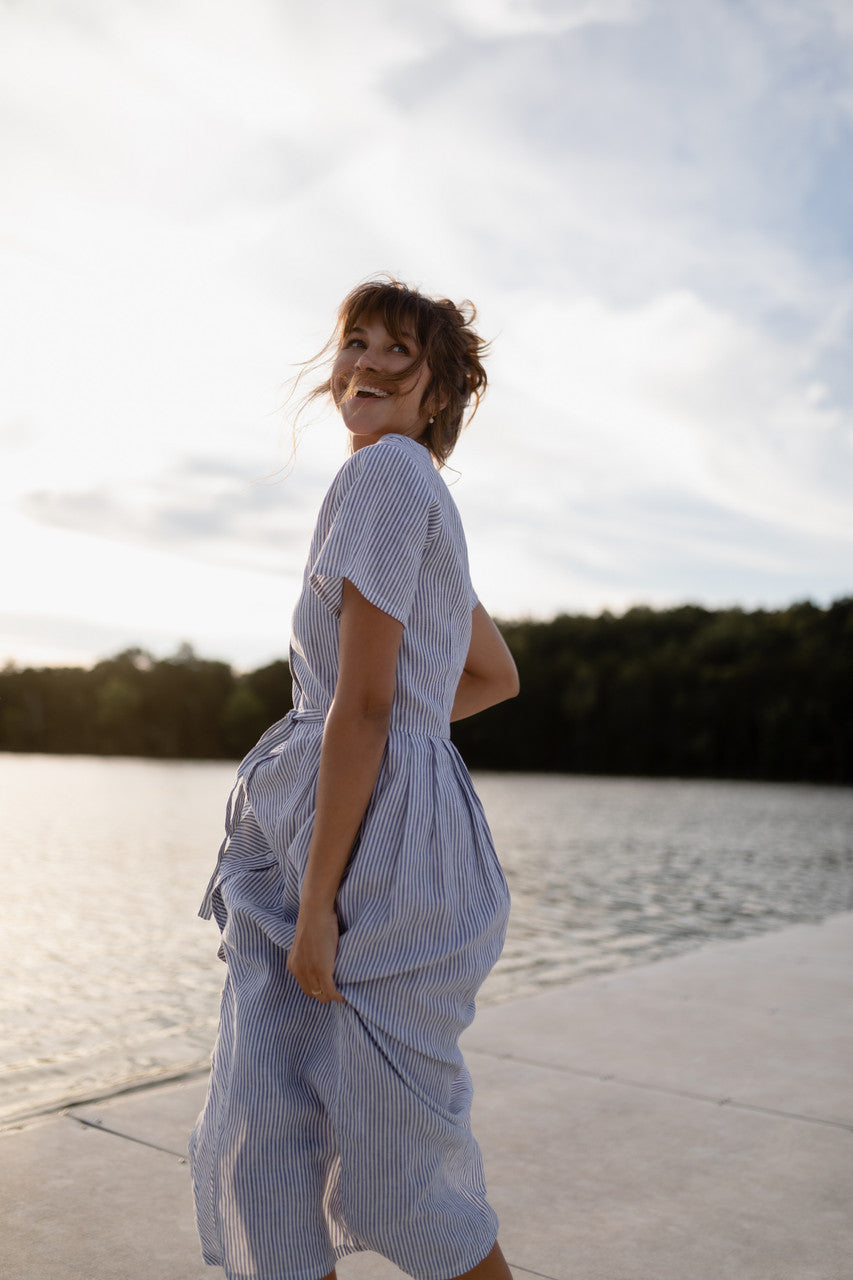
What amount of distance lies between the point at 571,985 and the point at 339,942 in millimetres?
4149

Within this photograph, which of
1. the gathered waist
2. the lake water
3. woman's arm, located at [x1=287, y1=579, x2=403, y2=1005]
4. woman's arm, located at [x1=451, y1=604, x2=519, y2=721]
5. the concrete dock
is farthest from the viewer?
the lake water

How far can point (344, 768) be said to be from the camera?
1629mm

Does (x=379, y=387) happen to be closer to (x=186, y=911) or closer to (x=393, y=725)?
(x=393, y=725)

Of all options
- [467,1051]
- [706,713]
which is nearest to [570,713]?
[706,713]

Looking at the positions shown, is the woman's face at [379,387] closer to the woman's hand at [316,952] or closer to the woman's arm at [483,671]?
the woman's arm at [483,671]

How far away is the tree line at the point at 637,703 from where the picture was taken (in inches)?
2165

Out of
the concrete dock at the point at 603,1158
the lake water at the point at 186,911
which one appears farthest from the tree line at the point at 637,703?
the concrete dock at the point at 603,1158

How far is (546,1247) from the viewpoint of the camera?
2.71 metres

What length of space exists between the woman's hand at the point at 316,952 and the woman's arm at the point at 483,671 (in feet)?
2.16

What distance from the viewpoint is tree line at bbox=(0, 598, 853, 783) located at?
5500 cm

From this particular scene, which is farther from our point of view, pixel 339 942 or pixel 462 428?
pixel 462 428

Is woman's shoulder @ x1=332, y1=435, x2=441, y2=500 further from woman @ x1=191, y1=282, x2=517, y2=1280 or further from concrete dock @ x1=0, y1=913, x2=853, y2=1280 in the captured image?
concrete dock @ x1=0, y1=913, x2=853, y2=1280

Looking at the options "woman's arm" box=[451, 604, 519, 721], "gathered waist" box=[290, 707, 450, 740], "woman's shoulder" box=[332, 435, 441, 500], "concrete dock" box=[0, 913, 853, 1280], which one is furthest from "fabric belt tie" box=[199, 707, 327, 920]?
"concrete dock" box=[0, 913, 853, 1280]

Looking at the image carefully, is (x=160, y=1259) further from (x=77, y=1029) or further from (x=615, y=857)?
(x=615, y=857)
